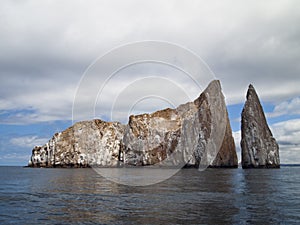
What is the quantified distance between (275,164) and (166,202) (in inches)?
6570

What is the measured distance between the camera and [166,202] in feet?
118

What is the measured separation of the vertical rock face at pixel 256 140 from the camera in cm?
17738

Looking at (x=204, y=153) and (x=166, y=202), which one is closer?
(x=166, y=202)

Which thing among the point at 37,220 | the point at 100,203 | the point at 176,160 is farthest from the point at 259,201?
the point at 176,160

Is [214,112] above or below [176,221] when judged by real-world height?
above

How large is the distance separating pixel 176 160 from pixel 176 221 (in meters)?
176

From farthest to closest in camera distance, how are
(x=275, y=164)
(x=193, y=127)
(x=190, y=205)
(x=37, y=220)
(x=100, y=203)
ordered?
1. (x=193, y=127)
2. (x=275, y=164)
3. (x=100, y=203)
4. (x=190, y=205)
5. (x=37, y=220)

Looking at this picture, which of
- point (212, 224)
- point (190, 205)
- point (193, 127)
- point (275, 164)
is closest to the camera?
A: point (212, 224)

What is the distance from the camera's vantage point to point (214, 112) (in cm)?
19800

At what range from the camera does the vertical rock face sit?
177375mm

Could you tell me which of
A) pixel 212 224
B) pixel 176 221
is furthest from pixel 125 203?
pixel 212 224

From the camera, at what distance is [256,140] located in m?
179

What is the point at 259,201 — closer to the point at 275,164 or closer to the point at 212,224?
the point at 212,224

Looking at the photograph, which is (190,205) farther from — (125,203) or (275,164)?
(275,164)
